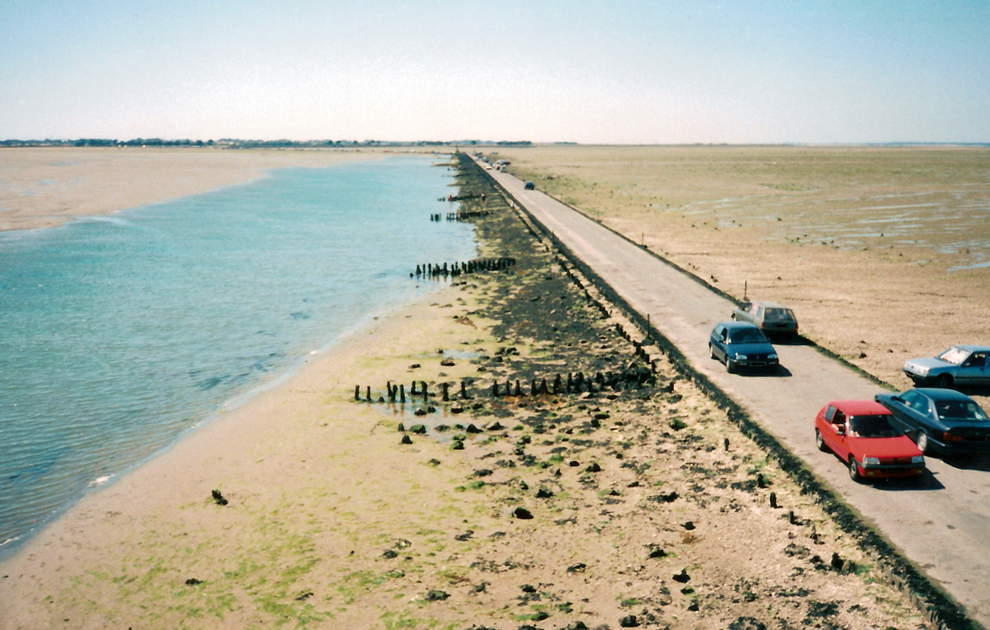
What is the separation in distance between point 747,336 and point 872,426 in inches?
334

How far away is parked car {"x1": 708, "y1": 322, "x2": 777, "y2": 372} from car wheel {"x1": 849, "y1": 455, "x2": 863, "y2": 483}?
316 inches

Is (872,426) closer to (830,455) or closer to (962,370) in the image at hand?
(830,455)

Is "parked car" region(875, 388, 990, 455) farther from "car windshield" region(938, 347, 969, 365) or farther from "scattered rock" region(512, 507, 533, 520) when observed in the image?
"scattered rock" region(512, 507, 533, 520)

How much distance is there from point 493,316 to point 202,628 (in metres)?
27.6

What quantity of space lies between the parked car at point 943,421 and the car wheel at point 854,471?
7.79ft


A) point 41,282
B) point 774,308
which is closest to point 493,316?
point 774,308

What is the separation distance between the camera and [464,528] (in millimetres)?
18312

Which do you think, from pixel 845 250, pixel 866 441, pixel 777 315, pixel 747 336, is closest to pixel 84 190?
pixel 845 250

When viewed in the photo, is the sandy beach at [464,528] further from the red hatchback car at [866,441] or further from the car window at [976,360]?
the car window at [976,360]

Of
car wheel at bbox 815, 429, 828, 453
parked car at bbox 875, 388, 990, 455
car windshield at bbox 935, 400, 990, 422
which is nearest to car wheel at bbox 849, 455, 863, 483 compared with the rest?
car wheel at bbox 815, 429, 828, 453

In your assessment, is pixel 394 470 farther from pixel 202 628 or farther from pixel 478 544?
pixel 202 628

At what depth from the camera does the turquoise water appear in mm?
24750

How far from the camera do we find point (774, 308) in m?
30.6

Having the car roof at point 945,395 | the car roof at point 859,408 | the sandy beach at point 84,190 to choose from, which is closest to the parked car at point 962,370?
the car roof at point 945,395
